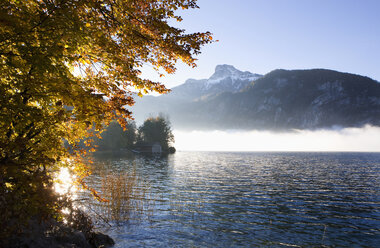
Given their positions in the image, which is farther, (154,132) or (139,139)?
(139,139)

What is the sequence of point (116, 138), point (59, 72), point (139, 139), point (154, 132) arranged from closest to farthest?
point (59, 72), point (116, 138), point (154, 132), point (139, 139)

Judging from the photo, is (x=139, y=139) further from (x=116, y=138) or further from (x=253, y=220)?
(x=253, y=220)

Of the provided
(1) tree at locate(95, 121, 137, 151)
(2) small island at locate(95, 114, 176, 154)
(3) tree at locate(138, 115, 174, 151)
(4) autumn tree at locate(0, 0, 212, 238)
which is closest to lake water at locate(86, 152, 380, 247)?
(4) autumn tree at locate(0, 0, 212, 238)

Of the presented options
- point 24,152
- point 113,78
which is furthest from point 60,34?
point 24,152

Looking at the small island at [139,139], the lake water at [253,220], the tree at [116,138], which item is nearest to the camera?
the lake water at [253,220]

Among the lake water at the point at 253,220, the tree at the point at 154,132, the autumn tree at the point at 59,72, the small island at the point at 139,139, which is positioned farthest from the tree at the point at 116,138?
the autumn tree at the point at 59,72

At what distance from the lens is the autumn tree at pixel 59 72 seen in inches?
212

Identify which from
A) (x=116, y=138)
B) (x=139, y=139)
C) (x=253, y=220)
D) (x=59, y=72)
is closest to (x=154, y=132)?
(x=139, y=139)

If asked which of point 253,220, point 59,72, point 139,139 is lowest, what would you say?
point 253,220

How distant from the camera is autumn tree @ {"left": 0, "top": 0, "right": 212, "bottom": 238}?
5.39m

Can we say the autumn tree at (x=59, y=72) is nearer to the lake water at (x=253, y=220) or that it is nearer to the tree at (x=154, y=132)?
the lake water at (x=253, y=220)

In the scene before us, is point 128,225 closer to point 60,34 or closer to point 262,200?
point 60,34

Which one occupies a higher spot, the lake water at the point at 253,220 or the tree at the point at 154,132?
the tree at the point at 154,132

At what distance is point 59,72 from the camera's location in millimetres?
5691
